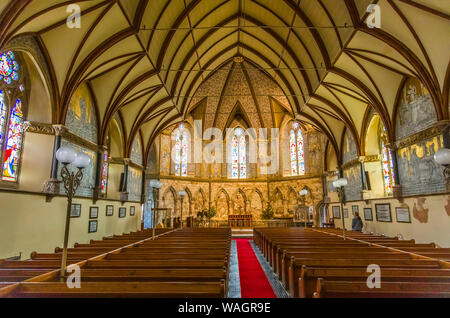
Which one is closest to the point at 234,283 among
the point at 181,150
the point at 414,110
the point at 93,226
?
the point at 93,226

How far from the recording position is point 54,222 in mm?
9938

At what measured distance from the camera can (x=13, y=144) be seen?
9.02 m

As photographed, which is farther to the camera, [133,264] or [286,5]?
[286,5]

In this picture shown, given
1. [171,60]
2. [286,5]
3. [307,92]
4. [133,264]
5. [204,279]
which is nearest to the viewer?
[204,279]

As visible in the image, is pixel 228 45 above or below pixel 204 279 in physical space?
above

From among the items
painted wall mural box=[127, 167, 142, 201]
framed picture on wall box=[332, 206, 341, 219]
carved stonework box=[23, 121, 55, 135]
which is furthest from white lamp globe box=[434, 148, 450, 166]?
painted wall mural box=[127, 167, 142, 201]

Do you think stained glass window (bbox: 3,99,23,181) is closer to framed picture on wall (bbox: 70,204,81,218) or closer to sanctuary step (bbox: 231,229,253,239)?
framed picture on wall (bbox: 70,204,81,218)

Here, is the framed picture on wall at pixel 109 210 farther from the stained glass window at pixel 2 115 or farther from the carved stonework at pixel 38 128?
the stained glass window at pixel 2 115

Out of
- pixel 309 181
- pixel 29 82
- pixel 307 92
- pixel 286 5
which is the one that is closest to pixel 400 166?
pixel 307 92

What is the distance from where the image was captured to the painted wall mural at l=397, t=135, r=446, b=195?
10188 mm
